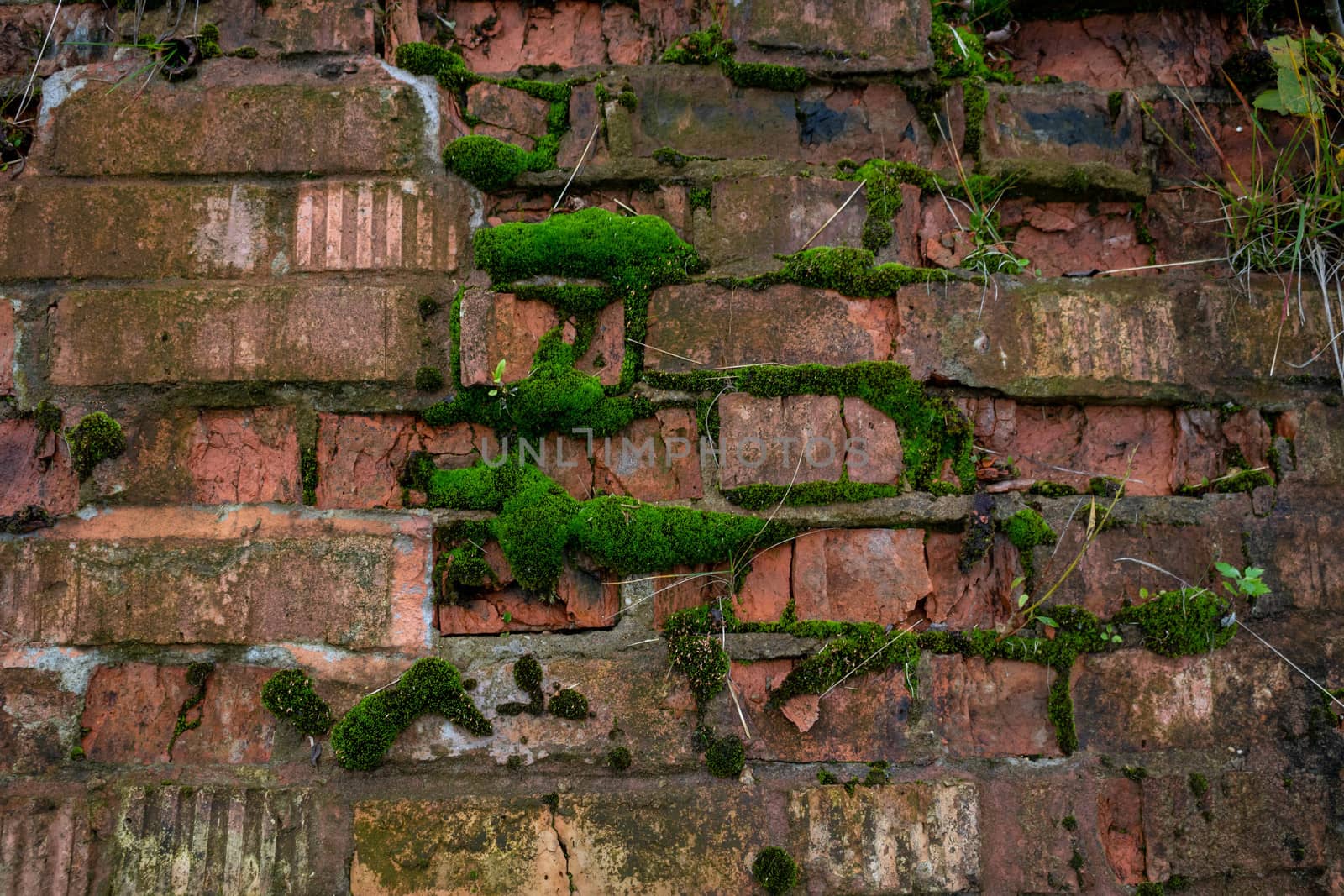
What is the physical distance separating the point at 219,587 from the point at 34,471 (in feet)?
1.51

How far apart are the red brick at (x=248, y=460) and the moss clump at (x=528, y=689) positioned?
0.55m

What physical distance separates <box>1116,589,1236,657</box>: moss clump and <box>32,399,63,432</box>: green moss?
2099mm

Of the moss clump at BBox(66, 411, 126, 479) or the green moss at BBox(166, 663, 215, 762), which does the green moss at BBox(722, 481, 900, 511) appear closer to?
the green moss at BBox(166, 663, 215, 762)

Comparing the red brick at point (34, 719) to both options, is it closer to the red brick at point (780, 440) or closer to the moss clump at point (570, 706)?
the moss clump at point (570, 706)

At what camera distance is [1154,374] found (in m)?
1.67

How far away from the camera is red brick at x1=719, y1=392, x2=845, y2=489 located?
161 cm

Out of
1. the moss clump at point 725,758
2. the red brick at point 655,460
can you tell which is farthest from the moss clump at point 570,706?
the red brick at point 655,460

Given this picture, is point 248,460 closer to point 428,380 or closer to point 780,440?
point 428,380

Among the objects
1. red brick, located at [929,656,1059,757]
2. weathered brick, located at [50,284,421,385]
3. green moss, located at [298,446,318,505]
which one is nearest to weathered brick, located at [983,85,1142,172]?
red brick, located at [929,656,1059,757]

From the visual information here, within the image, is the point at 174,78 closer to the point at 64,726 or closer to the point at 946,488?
the point at 64,726

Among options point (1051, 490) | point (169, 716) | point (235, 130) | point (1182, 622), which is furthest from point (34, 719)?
point (1182, 622)

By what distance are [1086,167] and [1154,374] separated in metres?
0.47

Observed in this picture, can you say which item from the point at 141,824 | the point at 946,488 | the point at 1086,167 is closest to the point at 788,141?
the point at 1086,167

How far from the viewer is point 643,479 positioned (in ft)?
5.38
